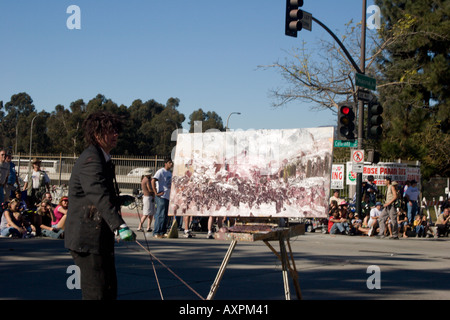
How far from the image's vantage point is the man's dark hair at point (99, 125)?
4.63m

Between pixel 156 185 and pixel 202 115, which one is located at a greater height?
pixel 202 115

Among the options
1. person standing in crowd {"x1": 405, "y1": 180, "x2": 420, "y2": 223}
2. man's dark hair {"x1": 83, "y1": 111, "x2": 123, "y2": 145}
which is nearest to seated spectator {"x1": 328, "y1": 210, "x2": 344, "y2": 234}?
person standing in crowd {"x1": 405, "y1": 180, "x2": 420, "y2": 223}

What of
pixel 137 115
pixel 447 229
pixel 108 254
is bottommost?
pixel 447 229

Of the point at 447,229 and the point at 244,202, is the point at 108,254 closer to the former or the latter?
the point at 244,202

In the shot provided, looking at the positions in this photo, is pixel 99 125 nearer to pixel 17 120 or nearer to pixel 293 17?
pixel 293 17

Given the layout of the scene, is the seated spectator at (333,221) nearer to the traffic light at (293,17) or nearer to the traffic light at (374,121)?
the traffic light at (374,121)

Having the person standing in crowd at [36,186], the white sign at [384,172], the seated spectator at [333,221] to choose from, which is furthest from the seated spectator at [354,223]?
the person standing in crowd at [36,186]

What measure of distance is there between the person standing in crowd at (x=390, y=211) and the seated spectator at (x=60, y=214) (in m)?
8.63

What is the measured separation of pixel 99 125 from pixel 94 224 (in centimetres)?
83

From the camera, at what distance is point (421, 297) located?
7012 millimetres

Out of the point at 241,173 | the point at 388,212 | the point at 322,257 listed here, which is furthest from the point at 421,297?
the point at 388,212

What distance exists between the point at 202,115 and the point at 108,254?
3788 inches

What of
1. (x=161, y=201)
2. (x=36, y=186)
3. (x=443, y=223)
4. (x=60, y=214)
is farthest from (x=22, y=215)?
(x=443, y=223)

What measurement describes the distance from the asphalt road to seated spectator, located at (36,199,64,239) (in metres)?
0.58
